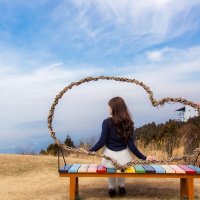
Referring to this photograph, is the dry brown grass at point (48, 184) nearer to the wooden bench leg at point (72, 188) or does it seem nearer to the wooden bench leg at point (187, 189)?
the wooden bench leg at point (187, 189)

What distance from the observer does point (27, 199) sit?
26.3ft

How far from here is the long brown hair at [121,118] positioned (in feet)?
24.3

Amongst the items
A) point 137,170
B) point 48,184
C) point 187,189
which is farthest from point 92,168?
point 48,184

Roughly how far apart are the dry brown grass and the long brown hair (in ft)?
3.67

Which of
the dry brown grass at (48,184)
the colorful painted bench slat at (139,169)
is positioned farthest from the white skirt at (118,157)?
the dry brown grass at (48,184)

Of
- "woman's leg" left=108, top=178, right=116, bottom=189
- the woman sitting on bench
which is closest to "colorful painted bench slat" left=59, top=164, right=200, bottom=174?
the woman sitting on bench

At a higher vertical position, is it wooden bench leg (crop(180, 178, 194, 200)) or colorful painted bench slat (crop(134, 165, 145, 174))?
colorful painted bench slat (crop(134, 165, 145, 174))

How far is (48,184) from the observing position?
9.53m

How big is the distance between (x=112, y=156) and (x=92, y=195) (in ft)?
3.34

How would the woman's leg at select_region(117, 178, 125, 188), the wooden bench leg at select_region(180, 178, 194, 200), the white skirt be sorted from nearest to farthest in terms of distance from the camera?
the wooden bench leg at select_region(180, 178, 194, 200)
the white skirt
the woman's leg at select_region(117, 178, 125, 188)

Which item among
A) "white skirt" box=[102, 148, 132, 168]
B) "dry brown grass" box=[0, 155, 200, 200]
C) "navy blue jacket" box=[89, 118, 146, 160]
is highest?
"navy blue jacket" box=[89, 118, 146, 160]

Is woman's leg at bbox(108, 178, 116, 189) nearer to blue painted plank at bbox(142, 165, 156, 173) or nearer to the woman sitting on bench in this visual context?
A: the woman sitting on bench

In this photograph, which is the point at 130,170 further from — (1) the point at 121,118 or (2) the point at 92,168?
(1) the point at 121,118

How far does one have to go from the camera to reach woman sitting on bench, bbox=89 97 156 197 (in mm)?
7410
